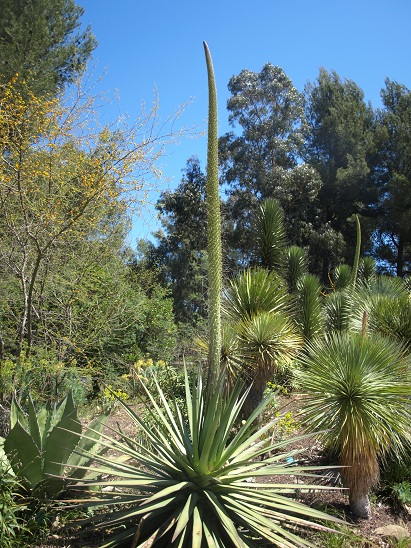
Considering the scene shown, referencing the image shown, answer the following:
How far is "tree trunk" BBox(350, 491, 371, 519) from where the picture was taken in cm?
541

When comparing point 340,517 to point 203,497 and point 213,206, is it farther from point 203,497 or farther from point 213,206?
point 213,206

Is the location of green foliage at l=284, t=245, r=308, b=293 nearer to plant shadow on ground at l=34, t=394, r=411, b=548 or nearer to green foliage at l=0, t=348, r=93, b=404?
plant shadow on ground at l=34, t=394, r=411, b=548

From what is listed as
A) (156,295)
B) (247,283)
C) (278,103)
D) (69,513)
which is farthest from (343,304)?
(278,103)

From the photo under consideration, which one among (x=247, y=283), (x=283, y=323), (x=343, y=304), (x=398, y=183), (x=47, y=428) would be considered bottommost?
(x=47, y=428)

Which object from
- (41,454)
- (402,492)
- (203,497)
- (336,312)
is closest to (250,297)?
(336,312)

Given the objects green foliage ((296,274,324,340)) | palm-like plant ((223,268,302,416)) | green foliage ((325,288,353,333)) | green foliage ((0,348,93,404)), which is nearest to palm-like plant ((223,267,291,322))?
palm-like plant ((223,268,302,416))

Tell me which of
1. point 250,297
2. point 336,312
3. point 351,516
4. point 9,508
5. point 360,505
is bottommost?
point 9,508

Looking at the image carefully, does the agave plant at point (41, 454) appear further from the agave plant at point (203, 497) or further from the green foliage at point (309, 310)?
the green foliage at point (309, 310)

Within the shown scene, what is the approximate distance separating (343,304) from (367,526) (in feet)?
21.5

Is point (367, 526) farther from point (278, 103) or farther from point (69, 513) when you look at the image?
point (278, 103)

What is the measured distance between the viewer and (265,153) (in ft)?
83.7

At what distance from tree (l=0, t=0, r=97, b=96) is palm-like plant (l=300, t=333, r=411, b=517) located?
7.53 m

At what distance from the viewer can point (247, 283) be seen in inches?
360

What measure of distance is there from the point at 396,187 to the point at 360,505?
81.5 feet
